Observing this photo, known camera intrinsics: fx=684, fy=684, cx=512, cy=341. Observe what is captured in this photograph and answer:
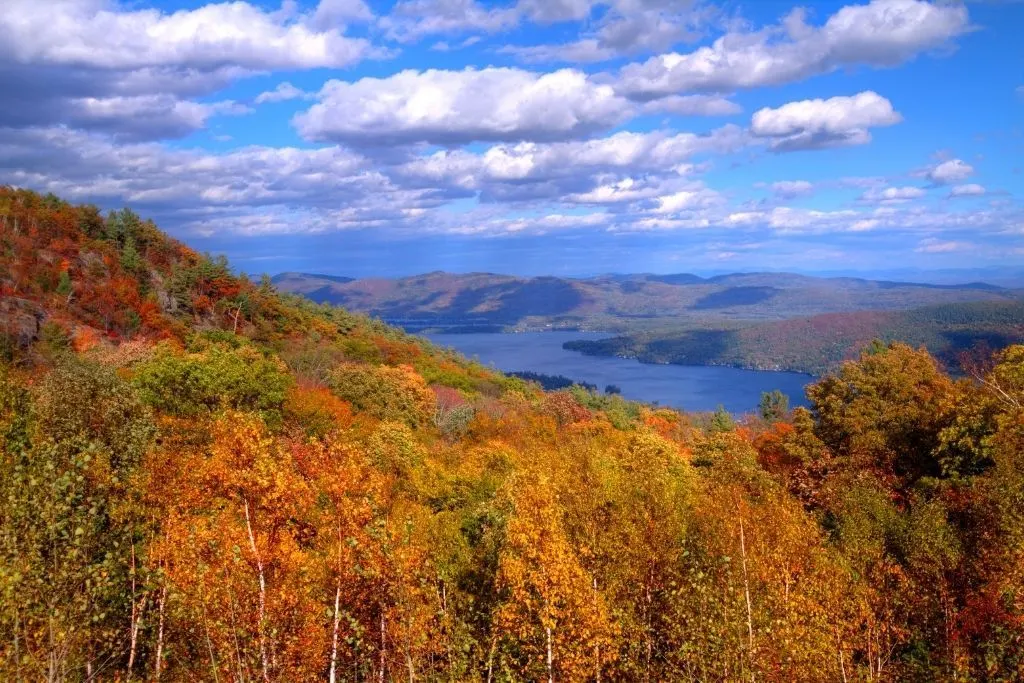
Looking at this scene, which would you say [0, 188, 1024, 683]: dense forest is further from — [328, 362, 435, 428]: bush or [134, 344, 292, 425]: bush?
[328, 362, 435, 428]: bush

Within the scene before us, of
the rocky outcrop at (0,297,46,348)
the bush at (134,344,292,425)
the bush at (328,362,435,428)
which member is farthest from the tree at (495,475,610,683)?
the rocky outcrop at (0,297,46,348)

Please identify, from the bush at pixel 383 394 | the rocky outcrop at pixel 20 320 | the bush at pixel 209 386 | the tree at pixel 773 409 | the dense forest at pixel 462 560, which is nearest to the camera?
the dense forest at pixel 462 560

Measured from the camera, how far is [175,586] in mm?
12133

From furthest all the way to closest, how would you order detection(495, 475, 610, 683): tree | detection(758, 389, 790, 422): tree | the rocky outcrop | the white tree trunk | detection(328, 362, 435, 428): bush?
1. detection(758, 389, 790, 422): tree
2. detection(328, 362, 435, 428): bush
3. the rocky outcrop
4. detection(495, 475, 610, 683): tree
5. the white tree trunk

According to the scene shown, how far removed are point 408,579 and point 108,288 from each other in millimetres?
61503

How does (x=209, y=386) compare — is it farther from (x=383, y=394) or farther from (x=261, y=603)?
(x=383, y=394)

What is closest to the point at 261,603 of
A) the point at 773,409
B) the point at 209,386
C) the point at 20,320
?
the point at 209,386

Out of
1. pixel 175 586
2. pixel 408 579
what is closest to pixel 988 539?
pixel 408 579

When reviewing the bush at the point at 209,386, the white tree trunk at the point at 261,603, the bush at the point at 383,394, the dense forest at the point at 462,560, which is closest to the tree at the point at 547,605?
the dense forest at the point at 462,560

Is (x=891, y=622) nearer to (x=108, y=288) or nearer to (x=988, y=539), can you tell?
(x=988, y=539)

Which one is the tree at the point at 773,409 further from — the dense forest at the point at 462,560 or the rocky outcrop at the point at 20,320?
the rocky outcrop at the point at 20,320

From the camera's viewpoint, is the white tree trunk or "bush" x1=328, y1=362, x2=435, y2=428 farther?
"bush" x1=328, y1=362, x2=435, y2=428

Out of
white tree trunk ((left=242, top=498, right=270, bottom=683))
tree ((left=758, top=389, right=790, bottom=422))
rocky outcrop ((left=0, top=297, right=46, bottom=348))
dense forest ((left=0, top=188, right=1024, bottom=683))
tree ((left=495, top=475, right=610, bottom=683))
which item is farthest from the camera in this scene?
tree ((left=758, top=389, right=790, bottom=422))

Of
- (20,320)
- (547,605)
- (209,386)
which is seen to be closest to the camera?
(547,605)
